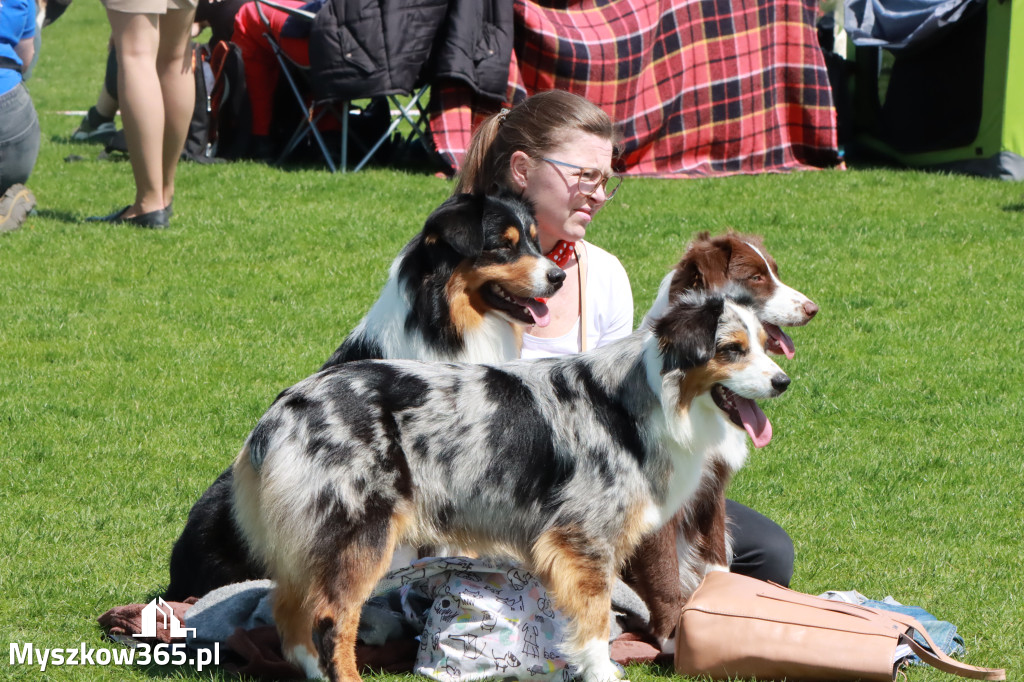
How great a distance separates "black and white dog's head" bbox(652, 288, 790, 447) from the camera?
299 cm

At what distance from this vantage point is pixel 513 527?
318 cm

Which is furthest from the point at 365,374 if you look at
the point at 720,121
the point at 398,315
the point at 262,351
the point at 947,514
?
the point at 720,121

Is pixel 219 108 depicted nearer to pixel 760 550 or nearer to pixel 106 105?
pixel 106 105

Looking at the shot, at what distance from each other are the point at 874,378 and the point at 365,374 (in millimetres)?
3993

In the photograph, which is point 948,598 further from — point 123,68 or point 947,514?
point 123,68

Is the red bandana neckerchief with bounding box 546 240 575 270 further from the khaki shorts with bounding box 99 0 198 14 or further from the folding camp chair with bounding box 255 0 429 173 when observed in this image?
the folding camp chair with bounding box 255 0 429 173

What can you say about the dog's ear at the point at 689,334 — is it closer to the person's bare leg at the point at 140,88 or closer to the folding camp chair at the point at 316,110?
the person's bare leg at the point at 140,88

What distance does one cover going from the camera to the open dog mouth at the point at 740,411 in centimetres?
306

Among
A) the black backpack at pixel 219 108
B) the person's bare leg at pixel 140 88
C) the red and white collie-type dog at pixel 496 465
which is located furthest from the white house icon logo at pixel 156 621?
the black backpack at pixel 219 108

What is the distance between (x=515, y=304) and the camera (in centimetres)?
359

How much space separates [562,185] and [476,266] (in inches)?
20.8

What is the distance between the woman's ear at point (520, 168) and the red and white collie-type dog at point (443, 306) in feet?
0.99

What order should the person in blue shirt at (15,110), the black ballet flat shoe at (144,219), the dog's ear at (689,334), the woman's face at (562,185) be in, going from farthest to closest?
the black ballet flat shoe at (144,219), the person in blue shirt at (15,110), the woman's face at (562,185), the dog's ear at (689,334)

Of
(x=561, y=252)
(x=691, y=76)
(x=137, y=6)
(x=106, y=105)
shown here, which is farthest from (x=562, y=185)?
(x=106, y=105)
